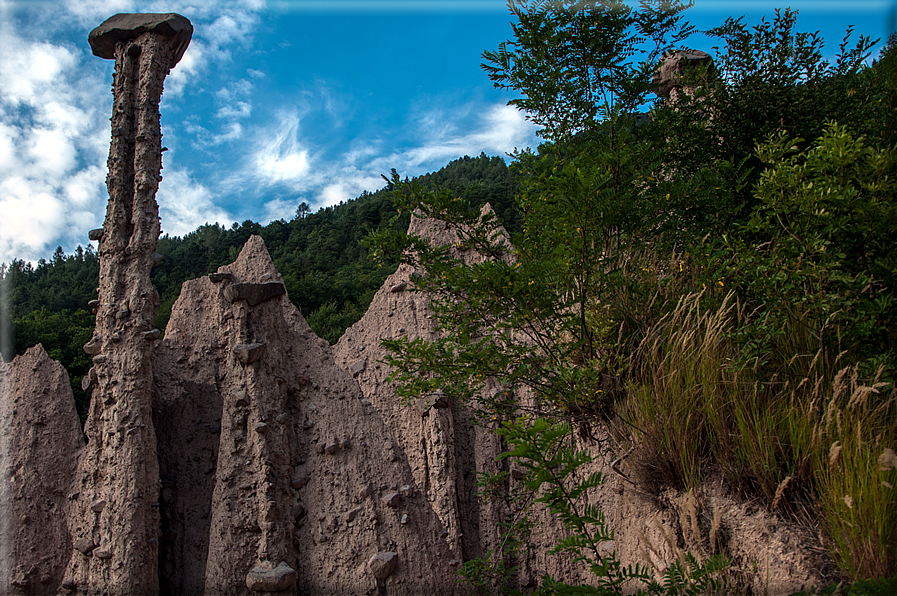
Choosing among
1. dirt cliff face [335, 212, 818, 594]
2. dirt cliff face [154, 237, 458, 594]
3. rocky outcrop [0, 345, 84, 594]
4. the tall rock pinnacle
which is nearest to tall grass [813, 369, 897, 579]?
dirt cliff face [335, 212, 818, 594]

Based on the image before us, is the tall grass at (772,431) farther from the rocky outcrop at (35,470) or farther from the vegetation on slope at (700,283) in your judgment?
the rocky outcrop at (35,470)

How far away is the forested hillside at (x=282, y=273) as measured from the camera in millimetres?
8797

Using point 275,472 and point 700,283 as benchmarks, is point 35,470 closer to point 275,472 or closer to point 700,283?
Result: point 275,472

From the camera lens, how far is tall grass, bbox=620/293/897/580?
2.21 meters

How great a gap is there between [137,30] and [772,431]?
6.44m

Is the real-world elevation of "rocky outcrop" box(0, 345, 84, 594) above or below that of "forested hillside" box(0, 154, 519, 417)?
below

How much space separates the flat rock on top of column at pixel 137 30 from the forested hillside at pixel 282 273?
11.4 ft

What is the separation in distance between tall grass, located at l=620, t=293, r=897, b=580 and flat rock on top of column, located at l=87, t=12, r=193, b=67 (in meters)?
5.37

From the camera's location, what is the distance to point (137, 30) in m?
5.18

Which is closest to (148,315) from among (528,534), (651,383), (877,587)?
(528,534)

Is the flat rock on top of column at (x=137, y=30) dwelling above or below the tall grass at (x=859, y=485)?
above

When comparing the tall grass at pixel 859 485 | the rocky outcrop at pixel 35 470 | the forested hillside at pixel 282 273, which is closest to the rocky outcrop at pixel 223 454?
the rocky outcrop at pixel 35 470

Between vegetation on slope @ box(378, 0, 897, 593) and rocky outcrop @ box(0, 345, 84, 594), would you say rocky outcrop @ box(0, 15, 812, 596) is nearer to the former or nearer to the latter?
rocky outcrop @ box(0, 345, 84, 594)

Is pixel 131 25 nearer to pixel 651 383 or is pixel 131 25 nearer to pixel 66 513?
pixel 66 513
